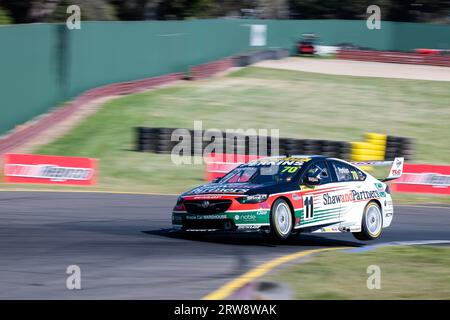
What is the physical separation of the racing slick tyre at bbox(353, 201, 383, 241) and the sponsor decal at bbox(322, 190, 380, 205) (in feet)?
0.48

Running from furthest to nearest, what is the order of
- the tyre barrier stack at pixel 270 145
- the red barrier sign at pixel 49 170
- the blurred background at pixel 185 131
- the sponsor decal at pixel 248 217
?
the tyre barrier stack at pixel 270 145, the red barrier sign at pixel 49 170, the sponsor decal at pixel 248 217, the blurred background at pixel 185 131

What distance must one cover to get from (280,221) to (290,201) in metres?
0.33

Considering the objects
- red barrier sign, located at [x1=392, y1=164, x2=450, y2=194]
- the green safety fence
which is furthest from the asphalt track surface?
the green safety fence

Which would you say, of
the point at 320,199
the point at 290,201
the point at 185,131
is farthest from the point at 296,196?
the point at 185,131

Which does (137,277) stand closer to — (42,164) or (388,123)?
(42,164)

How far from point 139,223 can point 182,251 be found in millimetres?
3280

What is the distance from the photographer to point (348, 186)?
46.1 ft

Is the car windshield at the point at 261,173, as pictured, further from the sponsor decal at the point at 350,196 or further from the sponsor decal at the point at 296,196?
the sponsor decal at the point at 350,196

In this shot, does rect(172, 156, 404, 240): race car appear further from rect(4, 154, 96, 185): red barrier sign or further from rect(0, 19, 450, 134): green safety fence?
rect(0, 19, 450, 134): green safety fence

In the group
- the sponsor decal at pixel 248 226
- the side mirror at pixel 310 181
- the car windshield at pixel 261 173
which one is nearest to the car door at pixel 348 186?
the side mirror at pixel 310 181

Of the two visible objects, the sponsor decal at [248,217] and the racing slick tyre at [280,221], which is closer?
the sponsor decal at [248,217]

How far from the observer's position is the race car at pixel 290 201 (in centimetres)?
1273

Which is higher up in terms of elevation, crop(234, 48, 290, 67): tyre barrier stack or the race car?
crop(234, 48, 290, 67): tyre barrier stack

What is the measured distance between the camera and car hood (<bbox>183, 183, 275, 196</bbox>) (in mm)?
12883
